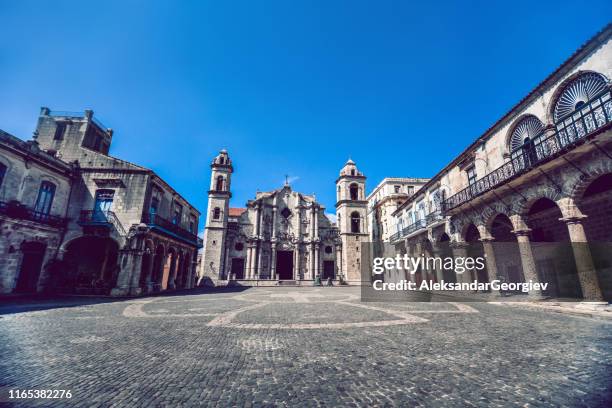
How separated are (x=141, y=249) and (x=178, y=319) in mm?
11286

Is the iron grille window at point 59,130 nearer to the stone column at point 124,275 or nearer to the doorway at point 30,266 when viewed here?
the doorway at point 30,266

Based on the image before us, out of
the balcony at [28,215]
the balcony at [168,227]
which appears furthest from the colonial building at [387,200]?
the balcony at [28,215]

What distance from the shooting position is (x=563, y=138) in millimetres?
10578

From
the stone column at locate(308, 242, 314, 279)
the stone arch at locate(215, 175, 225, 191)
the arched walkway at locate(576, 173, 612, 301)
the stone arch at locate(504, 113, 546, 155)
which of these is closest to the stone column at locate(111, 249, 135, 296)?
the stone arch at locate(215, 175, 225, 191)

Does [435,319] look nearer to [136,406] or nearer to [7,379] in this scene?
[136,406]

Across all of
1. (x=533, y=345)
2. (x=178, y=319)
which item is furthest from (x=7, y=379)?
(x=533, y=345)

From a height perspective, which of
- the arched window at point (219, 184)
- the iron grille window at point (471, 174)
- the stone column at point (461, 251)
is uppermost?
the arched window at point (219, 184)

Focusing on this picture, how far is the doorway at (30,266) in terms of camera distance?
1587 cm

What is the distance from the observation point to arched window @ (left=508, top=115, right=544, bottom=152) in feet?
41.5

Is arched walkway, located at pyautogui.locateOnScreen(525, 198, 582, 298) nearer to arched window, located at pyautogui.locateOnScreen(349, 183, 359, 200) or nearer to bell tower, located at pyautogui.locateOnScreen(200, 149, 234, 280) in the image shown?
arched window, located at pyautogui.locateOnScreen(349, 183, 359, 200)

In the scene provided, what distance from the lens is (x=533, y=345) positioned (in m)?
5.62

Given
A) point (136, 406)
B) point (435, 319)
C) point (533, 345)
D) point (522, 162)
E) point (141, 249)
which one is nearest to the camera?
point (136, 406)

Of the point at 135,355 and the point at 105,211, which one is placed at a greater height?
the point at 105,211

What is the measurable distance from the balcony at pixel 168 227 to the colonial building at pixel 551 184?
70.6ft
